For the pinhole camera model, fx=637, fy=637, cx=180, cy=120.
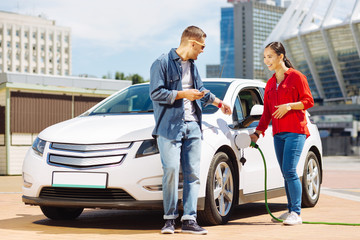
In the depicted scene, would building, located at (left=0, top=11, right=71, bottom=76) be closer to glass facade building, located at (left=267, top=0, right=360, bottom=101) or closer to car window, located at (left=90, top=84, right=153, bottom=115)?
glass facade building, located at (left=267, top=0, right=360, bottom=101)

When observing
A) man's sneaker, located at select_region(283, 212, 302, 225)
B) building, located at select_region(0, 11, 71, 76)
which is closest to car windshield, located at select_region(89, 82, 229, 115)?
man's sneaker, located at select_region(283, 212, 302, 225)

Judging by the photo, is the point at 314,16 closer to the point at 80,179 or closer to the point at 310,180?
the point at 310,180

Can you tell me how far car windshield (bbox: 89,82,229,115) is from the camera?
7023 millimetres

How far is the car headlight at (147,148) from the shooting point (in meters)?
5.89

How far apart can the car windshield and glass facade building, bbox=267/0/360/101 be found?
277 ft

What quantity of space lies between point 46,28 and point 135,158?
16945cm

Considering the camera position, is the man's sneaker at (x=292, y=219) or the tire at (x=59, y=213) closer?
the man's sneaker at (x=292, y=219)

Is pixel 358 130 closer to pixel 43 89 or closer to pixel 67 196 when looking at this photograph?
pixel 43 89

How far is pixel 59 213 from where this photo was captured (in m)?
7.04

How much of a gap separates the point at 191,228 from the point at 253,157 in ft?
5.44

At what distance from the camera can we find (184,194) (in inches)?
231

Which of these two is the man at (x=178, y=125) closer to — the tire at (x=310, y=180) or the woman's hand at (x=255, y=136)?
the woman's hand at (x=255, y=136)

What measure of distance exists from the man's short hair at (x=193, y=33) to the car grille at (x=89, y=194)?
5.11 ft

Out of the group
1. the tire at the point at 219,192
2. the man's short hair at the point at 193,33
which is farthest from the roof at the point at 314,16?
the man's short hair at the point at 193,33
